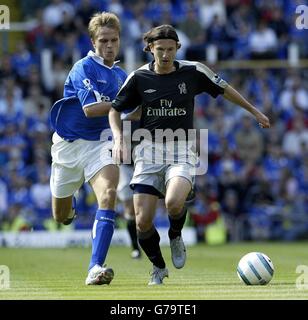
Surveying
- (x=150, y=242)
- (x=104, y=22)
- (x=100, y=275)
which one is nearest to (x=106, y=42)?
(x=104, y=22)

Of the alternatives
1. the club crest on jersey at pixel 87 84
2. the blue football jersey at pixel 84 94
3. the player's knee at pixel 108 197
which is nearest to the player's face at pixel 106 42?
the blue football jersey at pixel 84 94

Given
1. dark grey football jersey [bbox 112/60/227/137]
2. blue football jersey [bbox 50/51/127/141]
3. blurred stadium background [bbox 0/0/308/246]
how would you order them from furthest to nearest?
blurred stadium background [bbox 0/0/308/246]
blue football jersey [bbox 50/51/127/141]
dark grey football jersey [bbox 112/60/227/137]

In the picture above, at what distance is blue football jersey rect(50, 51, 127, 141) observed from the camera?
10719 mm

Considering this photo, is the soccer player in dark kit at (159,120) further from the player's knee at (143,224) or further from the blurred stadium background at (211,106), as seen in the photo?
the blurred stadium background at (211,106)

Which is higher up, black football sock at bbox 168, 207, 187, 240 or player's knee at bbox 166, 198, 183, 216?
player's knee at bbox 166, 198, 183, 216

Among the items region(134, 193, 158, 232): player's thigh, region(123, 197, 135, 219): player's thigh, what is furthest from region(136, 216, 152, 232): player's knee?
region(123, 197, 135, 219): player's thigh

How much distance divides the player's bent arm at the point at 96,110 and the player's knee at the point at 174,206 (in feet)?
3.81

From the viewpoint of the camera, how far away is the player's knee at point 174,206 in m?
10.2

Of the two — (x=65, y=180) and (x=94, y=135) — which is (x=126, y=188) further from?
(x=94, y=135)

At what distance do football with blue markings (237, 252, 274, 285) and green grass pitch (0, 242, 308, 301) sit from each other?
9 centimetres

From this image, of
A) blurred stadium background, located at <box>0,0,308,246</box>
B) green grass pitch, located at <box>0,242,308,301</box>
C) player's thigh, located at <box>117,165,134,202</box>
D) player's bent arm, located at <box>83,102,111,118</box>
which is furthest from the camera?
blurred stadium background, located at <box>0,0,308,246</box>

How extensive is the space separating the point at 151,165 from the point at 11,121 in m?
13.1

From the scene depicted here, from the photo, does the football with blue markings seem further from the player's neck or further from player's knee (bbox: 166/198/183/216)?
the player's neck
